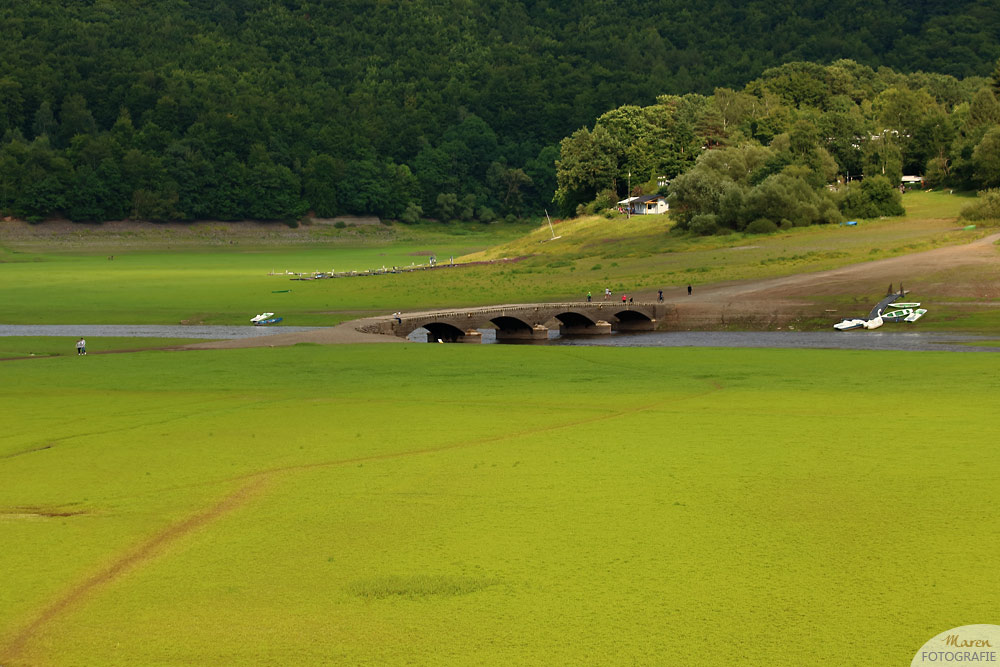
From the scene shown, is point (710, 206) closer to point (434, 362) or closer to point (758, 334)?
point (758, 334)

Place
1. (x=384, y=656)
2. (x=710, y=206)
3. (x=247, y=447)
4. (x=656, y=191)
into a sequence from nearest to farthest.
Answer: (x=384, y=656), (x=247, y=447), (x=710, y=206), (x=656, y=191)

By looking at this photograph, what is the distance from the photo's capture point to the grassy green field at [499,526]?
57.6ft

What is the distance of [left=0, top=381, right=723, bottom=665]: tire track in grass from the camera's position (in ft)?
59.8

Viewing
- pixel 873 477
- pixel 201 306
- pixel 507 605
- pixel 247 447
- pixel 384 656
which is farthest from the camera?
pixel 201 306

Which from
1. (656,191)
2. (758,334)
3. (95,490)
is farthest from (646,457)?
(656,191)

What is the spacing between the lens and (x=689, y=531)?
2266 centimetres

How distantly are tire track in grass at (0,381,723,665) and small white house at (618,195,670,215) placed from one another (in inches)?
4783

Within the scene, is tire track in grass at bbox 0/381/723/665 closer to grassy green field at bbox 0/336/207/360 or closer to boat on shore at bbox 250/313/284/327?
grassy green field at bbox 0/336/207/360

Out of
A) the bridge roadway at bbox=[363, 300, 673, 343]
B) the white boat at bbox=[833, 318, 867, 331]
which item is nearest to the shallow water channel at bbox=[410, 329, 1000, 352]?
the white boat at bbox=[833, 318, 867, 331]

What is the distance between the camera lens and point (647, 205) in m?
158

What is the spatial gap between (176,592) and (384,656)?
15.4 ft

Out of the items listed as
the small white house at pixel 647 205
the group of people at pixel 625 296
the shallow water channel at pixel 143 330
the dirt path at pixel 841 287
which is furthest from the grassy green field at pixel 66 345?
the small white house at pixel 647 205

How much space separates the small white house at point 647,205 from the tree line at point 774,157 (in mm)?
5567

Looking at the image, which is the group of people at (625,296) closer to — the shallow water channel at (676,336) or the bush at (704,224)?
the shallow water channel at (676,336)
